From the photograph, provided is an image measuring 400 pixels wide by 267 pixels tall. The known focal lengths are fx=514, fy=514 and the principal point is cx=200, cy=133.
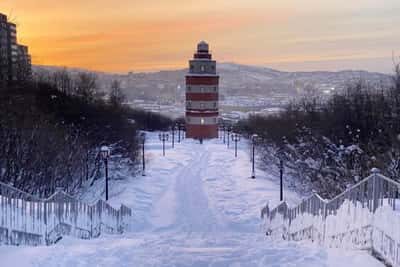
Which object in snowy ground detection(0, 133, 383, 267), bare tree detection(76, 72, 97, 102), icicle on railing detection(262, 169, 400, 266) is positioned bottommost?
snowy ground detection(0, 133, 383, 267)

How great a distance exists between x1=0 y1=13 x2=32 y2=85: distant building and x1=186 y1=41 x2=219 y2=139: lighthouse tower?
77.6 ft

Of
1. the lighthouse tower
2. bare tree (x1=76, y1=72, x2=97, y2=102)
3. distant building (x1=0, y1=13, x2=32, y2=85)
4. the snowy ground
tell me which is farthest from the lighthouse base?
distant building (x1=0, y1=13, x2=32, y2=85)

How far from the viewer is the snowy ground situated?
9281mm

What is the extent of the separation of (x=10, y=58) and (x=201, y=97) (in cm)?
2885

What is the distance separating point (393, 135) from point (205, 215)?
545 inches

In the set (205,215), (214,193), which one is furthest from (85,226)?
(214,193)

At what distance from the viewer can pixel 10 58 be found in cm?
6041

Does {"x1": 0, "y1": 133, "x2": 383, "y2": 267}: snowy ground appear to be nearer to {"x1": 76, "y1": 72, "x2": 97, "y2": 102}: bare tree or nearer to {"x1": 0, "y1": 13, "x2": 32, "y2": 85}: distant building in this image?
{"x1": 0, "y1": 13, "x2": 32, "y2": 85}: distant building

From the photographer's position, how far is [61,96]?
56156 millimetres

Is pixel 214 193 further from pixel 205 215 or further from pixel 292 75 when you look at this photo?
pixel 292 75

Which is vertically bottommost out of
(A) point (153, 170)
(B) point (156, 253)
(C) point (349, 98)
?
(A) point (153, 170)

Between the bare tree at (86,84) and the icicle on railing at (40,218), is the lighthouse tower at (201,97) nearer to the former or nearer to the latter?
the bare tree at (86,84)

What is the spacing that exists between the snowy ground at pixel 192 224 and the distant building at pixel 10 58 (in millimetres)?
12738

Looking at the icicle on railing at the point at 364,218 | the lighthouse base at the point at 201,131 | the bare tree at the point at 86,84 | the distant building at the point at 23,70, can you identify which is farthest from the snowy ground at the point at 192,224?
the bare tree at the point at 86,84
